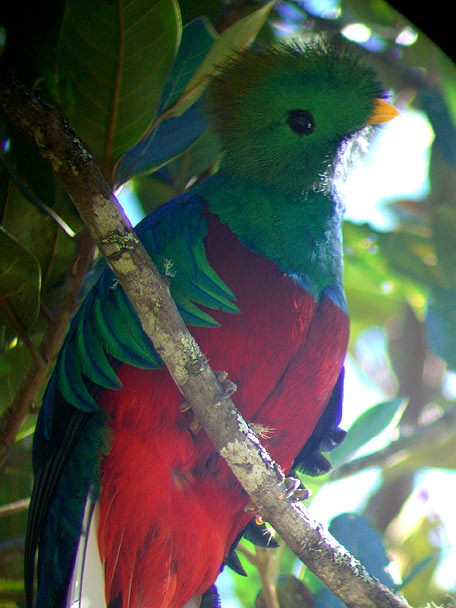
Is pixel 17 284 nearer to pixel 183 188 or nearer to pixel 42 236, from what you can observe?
pixel 42 236

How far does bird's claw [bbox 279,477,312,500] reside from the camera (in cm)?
→ 106

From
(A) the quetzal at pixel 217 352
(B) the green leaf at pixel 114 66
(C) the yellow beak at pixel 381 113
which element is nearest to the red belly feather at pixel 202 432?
(A) the quetzal at pixel 217 352

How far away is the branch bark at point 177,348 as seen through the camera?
0.93 meters

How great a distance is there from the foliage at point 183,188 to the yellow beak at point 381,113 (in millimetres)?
199

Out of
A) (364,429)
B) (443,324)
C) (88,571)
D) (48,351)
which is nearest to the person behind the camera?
(88,571)

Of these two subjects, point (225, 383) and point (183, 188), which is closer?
point (225, 383)

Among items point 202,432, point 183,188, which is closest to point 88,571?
point 202,432

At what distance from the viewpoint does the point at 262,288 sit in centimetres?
114

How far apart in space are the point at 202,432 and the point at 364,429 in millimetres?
414

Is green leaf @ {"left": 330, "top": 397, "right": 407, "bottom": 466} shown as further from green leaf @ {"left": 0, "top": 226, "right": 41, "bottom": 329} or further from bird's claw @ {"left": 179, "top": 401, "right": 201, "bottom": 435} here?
green leaf @ {"left": 0, "top": 226, "right": 41, "bottom": 329}

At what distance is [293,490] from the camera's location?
1.09 metres

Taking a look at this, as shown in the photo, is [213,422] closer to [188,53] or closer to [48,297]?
[48,297]

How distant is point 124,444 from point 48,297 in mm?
353

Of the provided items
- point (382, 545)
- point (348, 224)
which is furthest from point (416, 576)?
point (348, 224)
